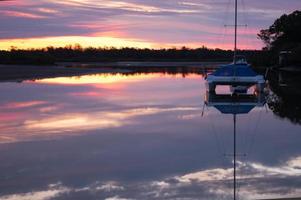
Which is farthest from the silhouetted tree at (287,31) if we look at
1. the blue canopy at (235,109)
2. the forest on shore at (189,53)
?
the blue canopy at (235,109)

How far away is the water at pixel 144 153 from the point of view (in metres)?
8.45

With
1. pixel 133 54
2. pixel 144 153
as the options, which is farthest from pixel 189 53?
pixel 144 153

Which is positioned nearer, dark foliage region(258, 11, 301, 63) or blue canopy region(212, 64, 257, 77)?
blue canopy region(212, 64, 257, 77)

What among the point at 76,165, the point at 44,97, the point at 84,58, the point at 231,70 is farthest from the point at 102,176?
the point at 84,58

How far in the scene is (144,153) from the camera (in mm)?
11414

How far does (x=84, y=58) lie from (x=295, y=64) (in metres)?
80.3

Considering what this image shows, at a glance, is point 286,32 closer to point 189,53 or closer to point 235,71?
point 235,71

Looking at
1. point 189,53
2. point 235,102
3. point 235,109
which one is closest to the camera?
point 235,109

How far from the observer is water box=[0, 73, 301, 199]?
27.7 feet

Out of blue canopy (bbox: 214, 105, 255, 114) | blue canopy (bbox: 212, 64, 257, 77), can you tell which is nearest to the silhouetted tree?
blue canopy (bbox: 212, 64, 257, 77)

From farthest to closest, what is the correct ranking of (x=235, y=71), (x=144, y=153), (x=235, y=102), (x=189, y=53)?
(x=189, y=53), (x=235, y=71), (x=235, y=102), (x=144, y=153)

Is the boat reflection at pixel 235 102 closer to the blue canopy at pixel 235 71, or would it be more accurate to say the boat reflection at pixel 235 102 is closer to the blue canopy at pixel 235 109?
the blue canopy at pixel 235 109

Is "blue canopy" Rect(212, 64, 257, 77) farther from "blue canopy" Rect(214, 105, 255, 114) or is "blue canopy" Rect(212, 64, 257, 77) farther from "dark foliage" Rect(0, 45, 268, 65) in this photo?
"dark foliage" Rect(0, 45, 268, 65)

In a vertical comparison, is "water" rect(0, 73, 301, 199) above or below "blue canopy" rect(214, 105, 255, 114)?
above
